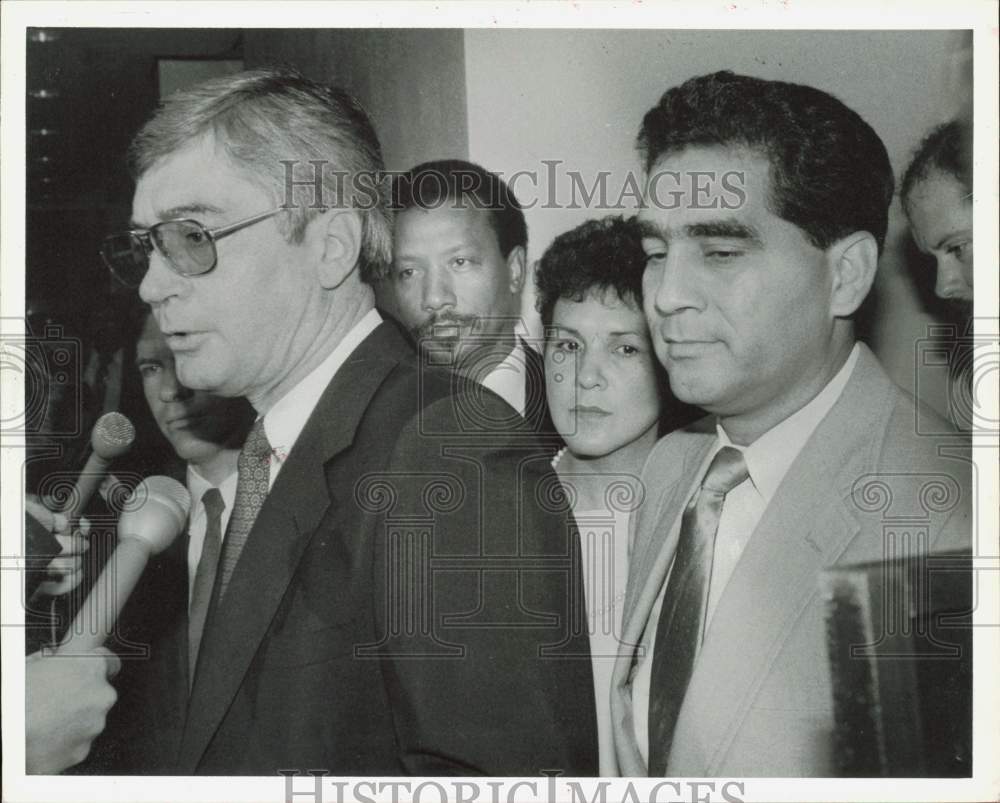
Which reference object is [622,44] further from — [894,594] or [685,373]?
[894,594]

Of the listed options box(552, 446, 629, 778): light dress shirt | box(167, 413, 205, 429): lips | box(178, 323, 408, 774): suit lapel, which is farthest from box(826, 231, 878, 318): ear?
box(167, 413, 205, 429): lips

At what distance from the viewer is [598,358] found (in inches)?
98.6

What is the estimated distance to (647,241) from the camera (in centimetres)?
251

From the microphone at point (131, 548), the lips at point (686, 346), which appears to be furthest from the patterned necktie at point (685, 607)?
the microphone at point (131, 548)

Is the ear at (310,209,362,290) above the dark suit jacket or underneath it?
above

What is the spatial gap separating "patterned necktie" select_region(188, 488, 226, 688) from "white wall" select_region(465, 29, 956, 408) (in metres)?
0.91

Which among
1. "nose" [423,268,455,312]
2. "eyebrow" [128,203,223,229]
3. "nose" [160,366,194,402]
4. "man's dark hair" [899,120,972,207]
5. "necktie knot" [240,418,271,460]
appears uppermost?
"man's dark hair" [899,120,972,207]

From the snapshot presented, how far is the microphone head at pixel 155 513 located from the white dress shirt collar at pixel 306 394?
0.82 feet

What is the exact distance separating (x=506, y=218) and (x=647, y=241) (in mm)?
316

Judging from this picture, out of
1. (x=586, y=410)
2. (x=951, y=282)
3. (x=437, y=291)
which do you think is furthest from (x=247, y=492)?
(x=951, y=282)

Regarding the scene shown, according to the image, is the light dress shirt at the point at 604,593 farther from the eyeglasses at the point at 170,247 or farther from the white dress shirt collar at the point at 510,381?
the eyeglasses at the point at 170,247

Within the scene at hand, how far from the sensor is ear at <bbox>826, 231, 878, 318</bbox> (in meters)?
2.47

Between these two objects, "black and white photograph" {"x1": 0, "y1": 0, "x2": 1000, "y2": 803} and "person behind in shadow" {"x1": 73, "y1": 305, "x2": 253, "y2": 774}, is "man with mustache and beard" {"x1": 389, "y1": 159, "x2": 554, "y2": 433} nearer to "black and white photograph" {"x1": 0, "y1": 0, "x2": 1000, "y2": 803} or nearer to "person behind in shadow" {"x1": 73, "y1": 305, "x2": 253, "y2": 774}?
"black and white photograph" {"x1": 0, "y1": 0, "x2": 1000, "y2": 803}

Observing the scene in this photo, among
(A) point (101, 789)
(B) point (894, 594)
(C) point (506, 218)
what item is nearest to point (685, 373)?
(C) point (506, 218)
